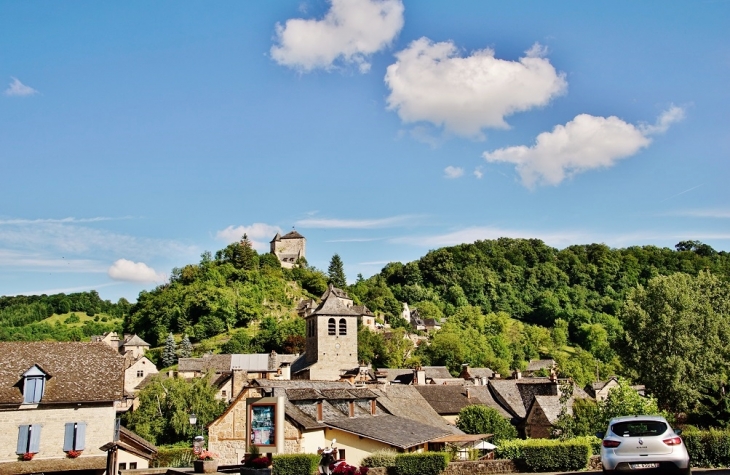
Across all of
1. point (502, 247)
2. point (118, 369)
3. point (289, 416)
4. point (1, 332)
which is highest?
point (502, 247)

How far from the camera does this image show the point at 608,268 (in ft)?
557

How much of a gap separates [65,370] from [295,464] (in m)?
14.8

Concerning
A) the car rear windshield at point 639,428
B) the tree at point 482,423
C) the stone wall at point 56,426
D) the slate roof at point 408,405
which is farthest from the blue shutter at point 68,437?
the tree at point 482,423

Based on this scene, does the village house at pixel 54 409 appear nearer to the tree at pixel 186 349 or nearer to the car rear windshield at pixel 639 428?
the car rear windshield at pixel 639 428

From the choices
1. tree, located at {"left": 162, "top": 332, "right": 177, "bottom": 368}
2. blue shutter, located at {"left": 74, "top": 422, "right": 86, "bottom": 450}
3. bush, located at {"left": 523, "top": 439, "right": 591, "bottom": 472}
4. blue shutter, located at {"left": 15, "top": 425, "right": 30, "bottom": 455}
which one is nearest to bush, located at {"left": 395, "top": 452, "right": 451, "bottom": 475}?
bush, located at {"left": 523, "top": 439, "right": 591, "bottom": 472}

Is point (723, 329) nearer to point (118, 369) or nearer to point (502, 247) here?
point (118, 369)

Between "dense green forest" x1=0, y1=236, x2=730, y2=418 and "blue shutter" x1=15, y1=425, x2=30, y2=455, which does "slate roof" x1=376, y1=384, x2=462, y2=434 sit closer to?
"dense green forest" x1=0, y1=236, x2=730, y2=418

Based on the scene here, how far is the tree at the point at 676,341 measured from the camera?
40.9 m

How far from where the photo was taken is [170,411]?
5484 cm

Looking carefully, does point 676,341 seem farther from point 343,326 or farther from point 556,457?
point 343,326

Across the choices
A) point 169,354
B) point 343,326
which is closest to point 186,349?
point 169,354

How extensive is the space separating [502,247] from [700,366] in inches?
5920

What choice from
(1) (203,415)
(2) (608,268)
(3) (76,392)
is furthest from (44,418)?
(2) (608,268)

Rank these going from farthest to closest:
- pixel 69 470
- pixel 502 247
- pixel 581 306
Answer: pixel 502 247 → pixel 581 306 → pixel 69 470
